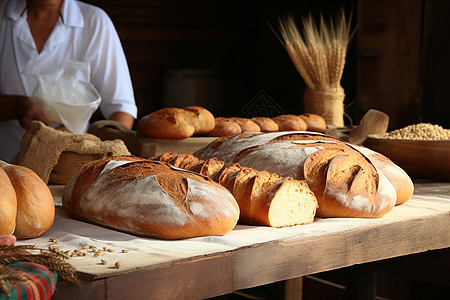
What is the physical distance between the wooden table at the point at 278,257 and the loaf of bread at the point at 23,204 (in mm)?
252

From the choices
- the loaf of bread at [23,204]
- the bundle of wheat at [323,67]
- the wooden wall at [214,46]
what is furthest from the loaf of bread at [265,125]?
the wooden wall at [214,46]

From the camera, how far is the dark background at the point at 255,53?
418cm

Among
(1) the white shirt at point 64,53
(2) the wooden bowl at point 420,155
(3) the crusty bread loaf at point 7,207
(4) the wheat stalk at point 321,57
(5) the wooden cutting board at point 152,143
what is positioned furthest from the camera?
(1) the white shirt at point 64,53

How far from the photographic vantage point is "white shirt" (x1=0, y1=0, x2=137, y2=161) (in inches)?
126

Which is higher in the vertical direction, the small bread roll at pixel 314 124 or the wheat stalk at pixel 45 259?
the wheat stalk at pixel 45 259

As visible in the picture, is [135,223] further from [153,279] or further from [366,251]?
[366,251]

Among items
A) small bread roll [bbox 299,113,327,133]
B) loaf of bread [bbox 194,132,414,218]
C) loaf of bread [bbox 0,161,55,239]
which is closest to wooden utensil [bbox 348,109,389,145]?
small bread roll [bbox 299,113,327,133]

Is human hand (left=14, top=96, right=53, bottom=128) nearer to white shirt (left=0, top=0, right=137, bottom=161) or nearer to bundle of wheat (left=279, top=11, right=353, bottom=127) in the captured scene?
white shirt (left=0, top=0, right=137, bottom=161)

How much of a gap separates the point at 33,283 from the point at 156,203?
0.34 m

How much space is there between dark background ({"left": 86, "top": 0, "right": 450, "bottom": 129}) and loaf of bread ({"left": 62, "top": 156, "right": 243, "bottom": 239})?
10.2 ft

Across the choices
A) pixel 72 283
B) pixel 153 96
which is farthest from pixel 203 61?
pixel 72 283

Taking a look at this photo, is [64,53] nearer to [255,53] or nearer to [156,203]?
[156,203]

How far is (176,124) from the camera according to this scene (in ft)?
7.63

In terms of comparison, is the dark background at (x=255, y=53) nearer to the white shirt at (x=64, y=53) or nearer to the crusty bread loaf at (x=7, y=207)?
the white shirt at (x=64, y=53)
